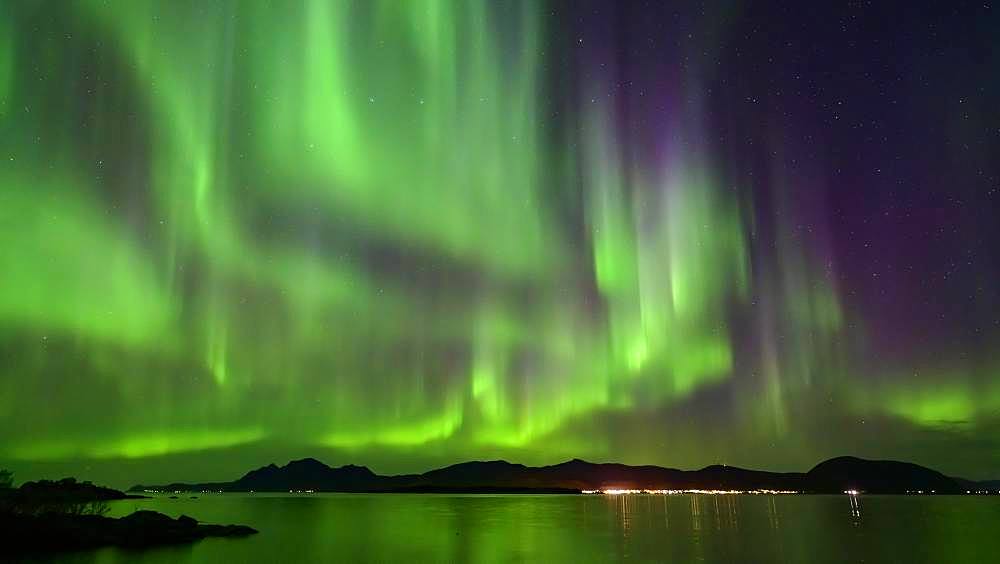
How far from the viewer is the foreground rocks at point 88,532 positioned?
181 feet

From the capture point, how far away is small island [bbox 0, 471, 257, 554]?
55.4 meters

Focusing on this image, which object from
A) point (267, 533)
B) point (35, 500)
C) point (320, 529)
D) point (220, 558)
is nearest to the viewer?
point (220, 558)

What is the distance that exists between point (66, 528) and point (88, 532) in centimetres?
179

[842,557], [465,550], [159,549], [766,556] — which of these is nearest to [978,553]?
[842,557]

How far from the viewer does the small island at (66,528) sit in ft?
182

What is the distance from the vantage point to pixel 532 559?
5522 cm

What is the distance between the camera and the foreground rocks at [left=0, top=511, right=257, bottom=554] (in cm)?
5509

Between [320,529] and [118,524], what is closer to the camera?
[118,524]

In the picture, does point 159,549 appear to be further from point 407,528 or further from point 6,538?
point 407,528

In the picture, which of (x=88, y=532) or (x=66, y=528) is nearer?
(x=66, y=528)

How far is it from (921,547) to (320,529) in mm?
70493

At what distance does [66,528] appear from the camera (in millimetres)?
58812

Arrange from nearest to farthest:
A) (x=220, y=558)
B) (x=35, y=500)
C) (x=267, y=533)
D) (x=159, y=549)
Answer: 1. (x=220, y=558)
2. (x=159, y=549)
3. (x=35, y=500)
4. (x=267, y=533)

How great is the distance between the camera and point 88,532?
59.9 m
